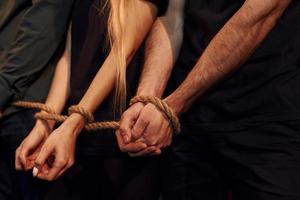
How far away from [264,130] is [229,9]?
23 centimetres

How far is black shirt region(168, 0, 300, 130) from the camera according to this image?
86 centimetres

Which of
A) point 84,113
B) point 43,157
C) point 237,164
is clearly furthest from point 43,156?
point 237,164

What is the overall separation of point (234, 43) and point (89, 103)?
0.33 metres

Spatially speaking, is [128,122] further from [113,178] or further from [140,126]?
[113,178]

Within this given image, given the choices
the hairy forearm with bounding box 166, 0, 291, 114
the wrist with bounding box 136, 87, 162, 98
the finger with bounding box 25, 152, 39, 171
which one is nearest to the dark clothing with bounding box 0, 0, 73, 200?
the finger with bounding box 25, 152, 39, 171

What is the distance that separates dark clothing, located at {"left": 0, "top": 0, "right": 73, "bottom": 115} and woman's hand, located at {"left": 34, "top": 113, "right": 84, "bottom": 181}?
190 mm

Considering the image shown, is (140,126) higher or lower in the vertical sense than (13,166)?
higher

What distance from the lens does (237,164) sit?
2.88 feet

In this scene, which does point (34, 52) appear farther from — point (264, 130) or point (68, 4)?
point (264, 130)

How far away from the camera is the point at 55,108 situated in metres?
1.08

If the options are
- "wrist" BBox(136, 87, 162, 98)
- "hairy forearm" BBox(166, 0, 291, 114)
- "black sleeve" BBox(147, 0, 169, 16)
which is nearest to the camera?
"hairy forearm" BBox(166, 0, 291, 114)

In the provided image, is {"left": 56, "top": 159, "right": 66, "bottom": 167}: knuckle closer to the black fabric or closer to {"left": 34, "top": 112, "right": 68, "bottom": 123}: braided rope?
{"left": 34, "top": 112, "right": 68, "bottom": 123}: braided rope

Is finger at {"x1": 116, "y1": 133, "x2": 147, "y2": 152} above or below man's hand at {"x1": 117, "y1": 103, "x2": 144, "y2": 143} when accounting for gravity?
below

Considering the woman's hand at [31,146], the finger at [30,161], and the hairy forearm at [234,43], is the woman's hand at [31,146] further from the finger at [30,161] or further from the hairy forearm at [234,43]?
the hairy forearm at [234,43]
